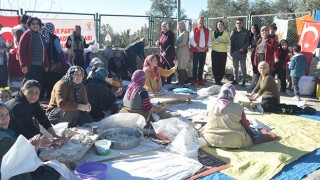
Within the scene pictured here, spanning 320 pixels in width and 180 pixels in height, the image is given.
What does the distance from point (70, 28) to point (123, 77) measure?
7.46 feet

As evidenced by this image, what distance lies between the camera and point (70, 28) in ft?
32.2

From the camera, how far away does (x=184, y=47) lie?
952 cm

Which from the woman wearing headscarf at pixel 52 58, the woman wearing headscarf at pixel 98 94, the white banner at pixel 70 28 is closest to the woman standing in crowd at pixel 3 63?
the woman wearing headscarf at pixel 52 58

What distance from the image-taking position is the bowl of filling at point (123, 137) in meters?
4.39

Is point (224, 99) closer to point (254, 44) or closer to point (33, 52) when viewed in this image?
point (33, 52)

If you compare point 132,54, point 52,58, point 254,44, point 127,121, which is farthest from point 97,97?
point 254,44

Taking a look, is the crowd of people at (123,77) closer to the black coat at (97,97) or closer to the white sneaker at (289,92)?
the black coat at (97,97)

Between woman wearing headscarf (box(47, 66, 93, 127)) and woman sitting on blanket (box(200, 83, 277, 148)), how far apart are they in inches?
71.2

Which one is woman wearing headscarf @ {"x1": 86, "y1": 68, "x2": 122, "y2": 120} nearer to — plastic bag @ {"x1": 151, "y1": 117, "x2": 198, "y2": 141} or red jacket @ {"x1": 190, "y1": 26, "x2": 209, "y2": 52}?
plastic bag @ {"x1": 151, "y1": 117, "x2": 198, "y2": 141}

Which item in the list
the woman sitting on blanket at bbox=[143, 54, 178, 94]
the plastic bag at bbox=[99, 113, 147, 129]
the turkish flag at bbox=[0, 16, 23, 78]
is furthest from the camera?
the turkish flag at bbox=[0, 16, 23, 78]

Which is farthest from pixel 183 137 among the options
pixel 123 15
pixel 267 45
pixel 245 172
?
pixel 123 15

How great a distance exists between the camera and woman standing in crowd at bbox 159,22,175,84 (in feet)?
30.1

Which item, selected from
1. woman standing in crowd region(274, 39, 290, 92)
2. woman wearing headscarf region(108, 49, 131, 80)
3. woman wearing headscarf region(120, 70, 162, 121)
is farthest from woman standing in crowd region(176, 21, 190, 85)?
woman wearing headscarf region(120, 70, 162, 121)

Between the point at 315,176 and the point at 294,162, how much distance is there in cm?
41
